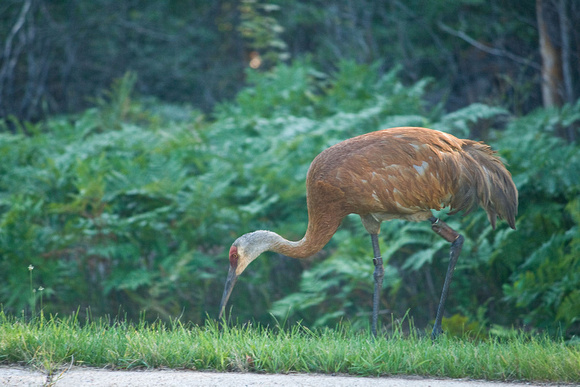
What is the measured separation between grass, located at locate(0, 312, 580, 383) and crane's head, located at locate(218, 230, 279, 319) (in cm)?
78

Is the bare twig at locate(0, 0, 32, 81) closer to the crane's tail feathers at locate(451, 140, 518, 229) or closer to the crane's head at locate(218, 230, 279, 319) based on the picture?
the crane's head at locate(218, 230, 279, 319)

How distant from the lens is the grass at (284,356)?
13.3 ft

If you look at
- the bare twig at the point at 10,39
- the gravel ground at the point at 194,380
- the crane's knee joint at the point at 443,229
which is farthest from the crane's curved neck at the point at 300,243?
the bare twig at the point at 10,39

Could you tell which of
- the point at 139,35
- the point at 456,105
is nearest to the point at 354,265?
the point at 456,105

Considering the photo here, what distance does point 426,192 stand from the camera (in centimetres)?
527

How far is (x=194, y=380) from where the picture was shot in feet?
12.4

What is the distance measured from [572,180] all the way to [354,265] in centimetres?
269

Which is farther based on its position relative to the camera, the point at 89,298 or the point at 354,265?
the point at 89,298

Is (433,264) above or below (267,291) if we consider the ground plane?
above

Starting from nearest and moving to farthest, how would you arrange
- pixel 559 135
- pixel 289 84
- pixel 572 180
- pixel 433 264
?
pixel 572 180, pixel 433 264, pixel 559 135, pixel 289 84

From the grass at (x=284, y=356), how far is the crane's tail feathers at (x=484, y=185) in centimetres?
150

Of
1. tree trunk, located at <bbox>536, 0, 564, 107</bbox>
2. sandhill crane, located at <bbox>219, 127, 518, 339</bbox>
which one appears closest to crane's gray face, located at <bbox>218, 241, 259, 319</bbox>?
sandhill crane, located at <bbox>219, 127, 518, 339</bbox>

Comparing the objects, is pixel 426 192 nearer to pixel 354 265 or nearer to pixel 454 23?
pixel 354 265

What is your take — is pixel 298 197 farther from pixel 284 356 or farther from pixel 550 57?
pixel 550 57
